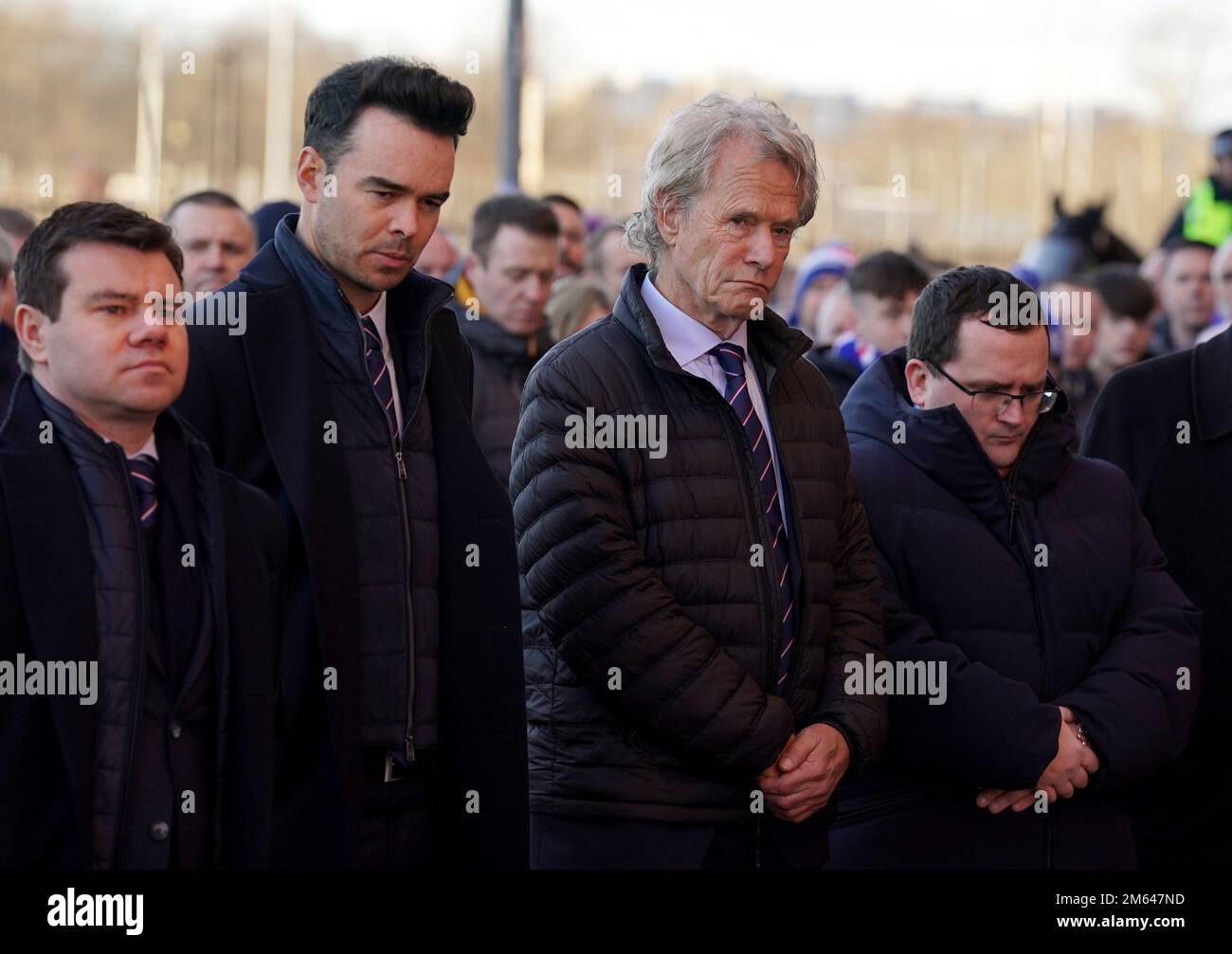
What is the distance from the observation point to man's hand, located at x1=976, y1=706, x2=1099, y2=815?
4203 mm

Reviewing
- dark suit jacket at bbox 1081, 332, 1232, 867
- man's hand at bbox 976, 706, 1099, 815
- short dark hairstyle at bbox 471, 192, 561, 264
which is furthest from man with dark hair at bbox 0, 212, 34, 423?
dark suit jacket at bbox 1081, 332, 1232, 867

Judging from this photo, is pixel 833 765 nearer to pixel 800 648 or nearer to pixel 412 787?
pixel 800 648

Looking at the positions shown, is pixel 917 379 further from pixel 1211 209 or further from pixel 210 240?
pixel 1211 209

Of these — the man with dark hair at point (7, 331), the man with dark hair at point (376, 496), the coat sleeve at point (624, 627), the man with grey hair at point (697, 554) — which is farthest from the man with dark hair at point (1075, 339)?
the man with dark hair at point (376, 496)

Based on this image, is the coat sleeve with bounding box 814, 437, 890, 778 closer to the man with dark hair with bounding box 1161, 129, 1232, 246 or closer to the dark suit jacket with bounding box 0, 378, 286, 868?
the dark suit jacket with bounding box 0, 378, 286, 868

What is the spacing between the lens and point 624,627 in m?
3.81

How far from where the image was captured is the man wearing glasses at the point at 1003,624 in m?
4.24

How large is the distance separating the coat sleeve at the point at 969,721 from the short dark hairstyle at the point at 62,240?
205 cm

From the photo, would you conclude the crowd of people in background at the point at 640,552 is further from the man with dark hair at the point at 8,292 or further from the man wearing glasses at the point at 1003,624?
the man with dark hair at the point at 8,292

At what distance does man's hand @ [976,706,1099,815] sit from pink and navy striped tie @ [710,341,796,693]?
0.72 m

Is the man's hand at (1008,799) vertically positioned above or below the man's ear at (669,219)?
below

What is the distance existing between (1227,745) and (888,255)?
289 centimetres
